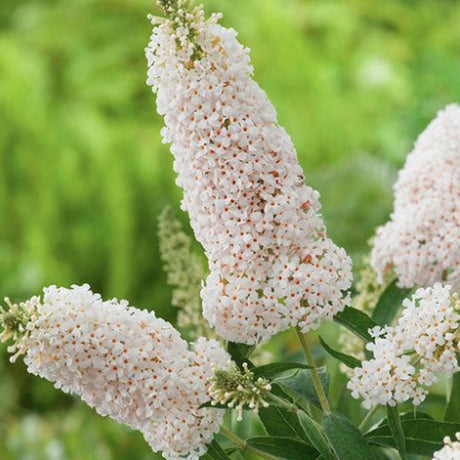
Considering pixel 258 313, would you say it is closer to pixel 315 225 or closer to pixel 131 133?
pixel 315 225

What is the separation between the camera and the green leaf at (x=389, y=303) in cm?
107

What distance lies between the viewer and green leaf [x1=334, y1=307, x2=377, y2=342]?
0.91 meters

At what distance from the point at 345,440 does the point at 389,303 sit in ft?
0.79

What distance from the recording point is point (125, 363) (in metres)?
0.85

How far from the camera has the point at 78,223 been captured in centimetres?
341

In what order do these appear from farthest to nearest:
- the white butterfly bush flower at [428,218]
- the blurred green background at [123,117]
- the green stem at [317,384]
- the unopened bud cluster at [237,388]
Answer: the blurred green background at [123,117]
the white butterfly bush flower at [428,218]
the green stem at [317,384]
the unopened bud cluster at [237,388]

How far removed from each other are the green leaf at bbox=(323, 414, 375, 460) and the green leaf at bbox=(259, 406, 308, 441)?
0.26ft

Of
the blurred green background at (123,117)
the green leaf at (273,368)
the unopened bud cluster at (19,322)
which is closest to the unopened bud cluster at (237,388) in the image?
the green leaf at (273,368)

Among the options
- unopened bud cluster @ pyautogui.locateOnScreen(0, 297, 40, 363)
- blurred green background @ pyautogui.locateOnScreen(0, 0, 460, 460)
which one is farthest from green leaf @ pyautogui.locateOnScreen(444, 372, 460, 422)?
blurred green background @ pyautogui.locateOnScreen(0, 0, 460, 460)

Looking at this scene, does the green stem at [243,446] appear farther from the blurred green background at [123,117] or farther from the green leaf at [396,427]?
the blurred green background at [123,117]

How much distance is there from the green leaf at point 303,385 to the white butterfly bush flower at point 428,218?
154mm

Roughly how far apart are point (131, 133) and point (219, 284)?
2.71 meters

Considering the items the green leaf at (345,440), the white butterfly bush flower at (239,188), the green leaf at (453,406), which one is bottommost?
the green leaf at (345,440)

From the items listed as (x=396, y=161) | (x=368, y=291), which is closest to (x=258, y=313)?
(x=368, y=291)
